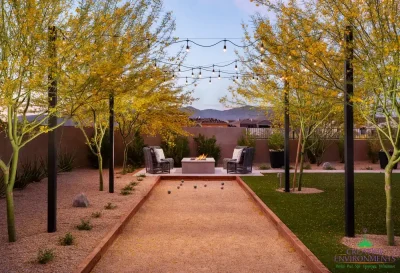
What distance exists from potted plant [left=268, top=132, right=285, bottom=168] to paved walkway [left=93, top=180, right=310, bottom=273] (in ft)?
30.6

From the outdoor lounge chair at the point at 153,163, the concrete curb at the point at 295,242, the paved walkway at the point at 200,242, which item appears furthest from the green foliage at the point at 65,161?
the concrete curb at the point at 295,242

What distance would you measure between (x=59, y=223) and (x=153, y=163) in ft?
31.2

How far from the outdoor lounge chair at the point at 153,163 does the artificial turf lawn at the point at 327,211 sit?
4228 millimetres

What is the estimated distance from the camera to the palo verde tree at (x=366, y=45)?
5680 millimetres

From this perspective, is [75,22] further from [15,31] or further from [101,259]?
[101,259]

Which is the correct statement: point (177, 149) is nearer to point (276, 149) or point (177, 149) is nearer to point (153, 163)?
point (153, 163)

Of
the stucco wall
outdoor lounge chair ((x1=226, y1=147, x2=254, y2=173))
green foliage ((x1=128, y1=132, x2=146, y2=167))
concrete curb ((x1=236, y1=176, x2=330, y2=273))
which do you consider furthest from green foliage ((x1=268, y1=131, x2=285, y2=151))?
concrete curb ((x1=236, y1=176, x2=330, y2=273))

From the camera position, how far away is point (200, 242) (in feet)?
21.7

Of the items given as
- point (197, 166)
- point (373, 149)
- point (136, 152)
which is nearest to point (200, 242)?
point (197, 166)

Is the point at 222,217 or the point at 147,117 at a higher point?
the point at 147,117

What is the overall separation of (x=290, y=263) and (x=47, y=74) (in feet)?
13.7

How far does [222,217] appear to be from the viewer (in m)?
8.70

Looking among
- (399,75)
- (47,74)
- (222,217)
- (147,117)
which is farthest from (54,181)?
(147,117)

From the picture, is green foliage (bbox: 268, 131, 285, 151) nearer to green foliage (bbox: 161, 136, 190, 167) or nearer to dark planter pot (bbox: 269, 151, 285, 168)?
dark planter pot (bbox: 269, 151, 285, 168)
